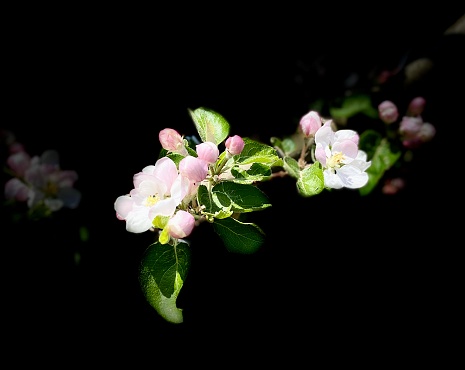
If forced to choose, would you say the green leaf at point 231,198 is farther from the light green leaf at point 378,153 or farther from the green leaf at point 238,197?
the light green leaf at point 378,153

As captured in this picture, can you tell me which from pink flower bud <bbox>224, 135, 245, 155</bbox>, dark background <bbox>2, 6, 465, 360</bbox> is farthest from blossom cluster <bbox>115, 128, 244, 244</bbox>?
dark background <bbox>2, 6, 465, 360</bbox>

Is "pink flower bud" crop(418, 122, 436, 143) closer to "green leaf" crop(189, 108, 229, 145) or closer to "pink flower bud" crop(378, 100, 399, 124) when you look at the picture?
"pink flower bud" crop(378, 100, 399, 124)

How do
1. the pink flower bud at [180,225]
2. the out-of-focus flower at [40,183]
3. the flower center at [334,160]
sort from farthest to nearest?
the out-of-focus flower at [40,183], the flower center at [334,160], the pink flower bud at [180,225]

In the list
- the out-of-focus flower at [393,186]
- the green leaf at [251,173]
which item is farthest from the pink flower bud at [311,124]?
the out-of-focus flower at [393,186]

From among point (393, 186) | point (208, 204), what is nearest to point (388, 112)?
point (393, 186)

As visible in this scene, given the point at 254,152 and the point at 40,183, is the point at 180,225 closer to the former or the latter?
the point at 254,152

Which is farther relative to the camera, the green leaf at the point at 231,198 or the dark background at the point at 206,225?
the dark background at the point at 206,225

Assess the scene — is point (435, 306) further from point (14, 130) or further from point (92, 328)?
point (14, 130)
